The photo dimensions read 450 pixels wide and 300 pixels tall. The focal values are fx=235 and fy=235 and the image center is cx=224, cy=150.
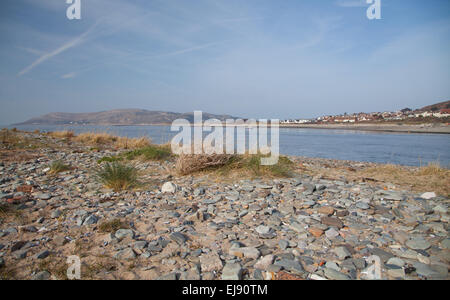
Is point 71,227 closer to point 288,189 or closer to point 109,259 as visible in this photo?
point 109,259

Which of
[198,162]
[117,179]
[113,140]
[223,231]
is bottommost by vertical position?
[223,231]

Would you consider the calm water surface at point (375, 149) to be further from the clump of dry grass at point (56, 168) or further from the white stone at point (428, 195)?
the clump of dry grass at point (56, 168)

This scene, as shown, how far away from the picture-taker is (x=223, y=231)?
2.71m

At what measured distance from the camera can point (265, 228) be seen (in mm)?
2727

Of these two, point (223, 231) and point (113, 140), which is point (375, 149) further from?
point (113, 140)

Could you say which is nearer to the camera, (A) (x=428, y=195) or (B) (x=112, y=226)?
(B) (x=112, y=226)

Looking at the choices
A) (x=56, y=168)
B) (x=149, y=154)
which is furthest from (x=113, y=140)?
(x=56, y=168)

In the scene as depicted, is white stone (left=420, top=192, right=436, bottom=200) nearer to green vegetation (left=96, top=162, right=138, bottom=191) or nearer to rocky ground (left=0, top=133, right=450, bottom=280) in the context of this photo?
rocky ground (left=0, top=133, right=450, bottom=280)

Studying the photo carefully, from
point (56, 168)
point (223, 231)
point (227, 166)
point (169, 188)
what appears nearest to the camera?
point (223, 231)

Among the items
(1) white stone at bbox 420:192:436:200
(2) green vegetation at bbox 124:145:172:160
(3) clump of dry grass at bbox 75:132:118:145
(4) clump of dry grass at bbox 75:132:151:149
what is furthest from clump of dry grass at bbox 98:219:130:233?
(3) clump of dry grass at bbox 75:132:118:145

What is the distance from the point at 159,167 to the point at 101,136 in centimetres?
945

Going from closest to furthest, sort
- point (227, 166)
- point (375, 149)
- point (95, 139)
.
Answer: point (227, 166), point (95, 139), point (375, 149)

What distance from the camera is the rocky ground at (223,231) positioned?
199 cm
